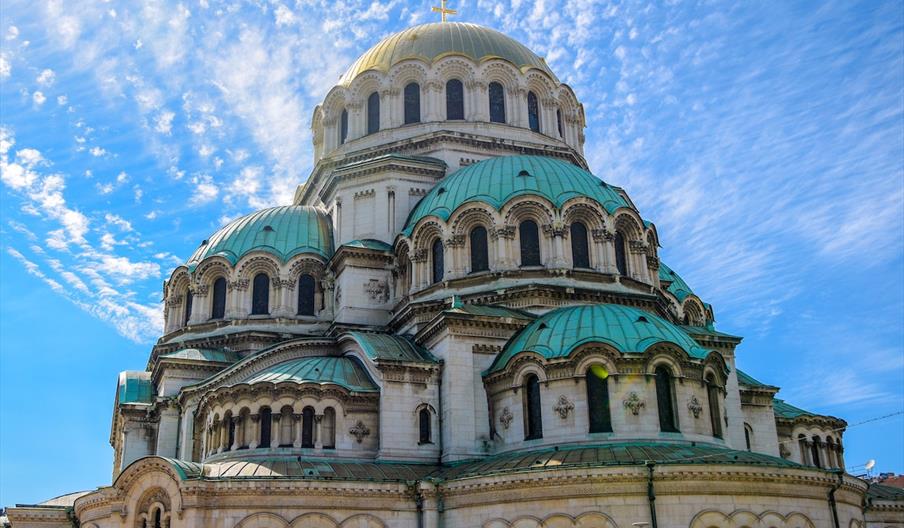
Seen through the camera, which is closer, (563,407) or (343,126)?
(563,407)

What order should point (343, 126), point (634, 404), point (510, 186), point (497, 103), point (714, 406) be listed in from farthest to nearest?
1. point (343, 126)
2. point (497, 103)
3. point (510, 186)
4. point (714, 406)
5. point (634, 404)

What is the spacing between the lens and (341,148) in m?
38.8

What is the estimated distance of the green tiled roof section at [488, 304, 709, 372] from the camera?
2547 cm

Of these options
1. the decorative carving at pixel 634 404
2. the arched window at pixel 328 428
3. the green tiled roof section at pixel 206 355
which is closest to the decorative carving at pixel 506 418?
the decorative carving at pixel 634 404

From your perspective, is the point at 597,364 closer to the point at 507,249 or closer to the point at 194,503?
the point at 507,249

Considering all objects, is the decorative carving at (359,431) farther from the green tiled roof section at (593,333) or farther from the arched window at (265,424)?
the green tiled roof section at (593,333)

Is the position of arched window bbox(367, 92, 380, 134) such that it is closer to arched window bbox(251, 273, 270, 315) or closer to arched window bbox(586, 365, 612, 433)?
arched window bbox(251, 273, 270, 315)

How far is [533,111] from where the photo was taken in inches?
1561

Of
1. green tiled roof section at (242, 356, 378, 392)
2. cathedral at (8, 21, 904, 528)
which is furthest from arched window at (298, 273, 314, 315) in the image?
green tiled roof section at (242, 356, 378, 392)

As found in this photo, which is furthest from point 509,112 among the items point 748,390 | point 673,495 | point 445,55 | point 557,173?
point 673,495

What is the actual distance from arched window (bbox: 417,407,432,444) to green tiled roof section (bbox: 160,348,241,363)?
9271mm

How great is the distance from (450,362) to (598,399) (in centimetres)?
463

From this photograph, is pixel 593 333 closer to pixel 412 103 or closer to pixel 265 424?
pixel 265 424

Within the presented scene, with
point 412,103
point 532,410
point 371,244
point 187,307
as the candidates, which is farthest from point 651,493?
point 412,103
